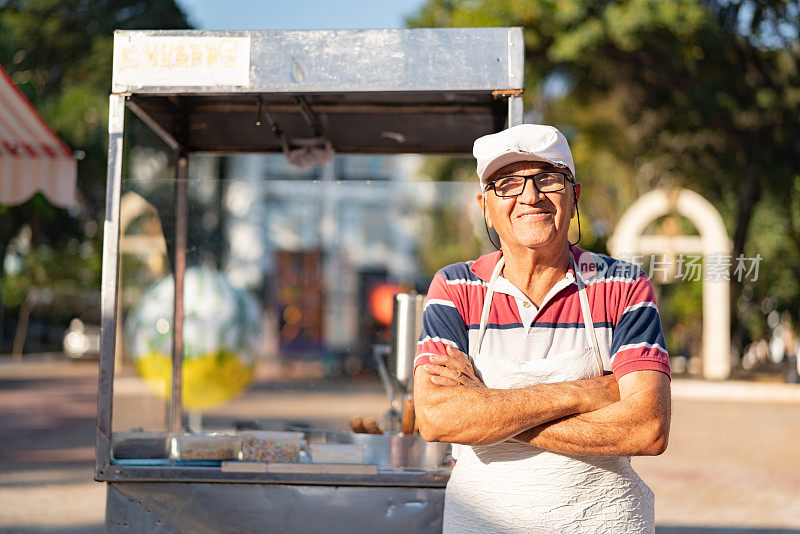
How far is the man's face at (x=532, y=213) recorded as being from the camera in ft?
6.79

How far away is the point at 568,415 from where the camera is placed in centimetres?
196

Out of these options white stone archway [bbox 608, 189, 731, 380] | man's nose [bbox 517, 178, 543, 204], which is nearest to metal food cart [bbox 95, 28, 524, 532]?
man's nose [bbox 517, 178, 543, 204]

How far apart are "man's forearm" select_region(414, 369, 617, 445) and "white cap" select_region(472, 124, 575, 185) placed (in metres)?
0.54

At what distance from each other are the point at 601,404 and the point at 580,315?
228 mm

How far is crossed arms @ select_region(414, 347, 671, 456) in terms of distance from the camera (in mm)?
1935

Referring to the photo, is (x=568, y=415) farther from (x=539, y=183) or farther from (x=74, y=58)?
(x=74, y=58)

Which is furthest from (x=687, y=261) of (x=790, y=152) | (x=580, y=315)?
(x=790, y=152)

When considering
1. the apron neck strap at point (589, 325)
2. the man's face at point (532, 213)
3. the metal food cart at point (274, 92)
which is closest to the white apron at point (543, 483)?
the apron neck strap at point (589, 325)

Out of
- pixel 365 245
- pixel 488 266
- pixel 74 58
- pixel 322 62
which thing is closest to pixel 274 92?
pixel 322 62

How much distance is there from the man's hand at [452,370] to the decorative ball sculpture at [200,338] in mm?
2518

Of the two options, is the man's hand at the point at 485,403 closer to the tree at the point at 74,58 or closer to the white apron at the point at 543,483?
the white apron at the point at 543,483

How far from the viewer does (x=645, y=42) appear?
1764cm

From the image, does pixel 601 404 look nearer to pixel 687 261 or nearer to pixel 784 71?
pixel 687 261

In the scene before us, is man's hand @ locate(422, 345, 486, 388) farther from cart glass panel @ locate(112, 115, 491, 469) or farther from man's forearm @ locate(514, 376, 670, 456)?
cart glass panel @ locate(112, 115, 491, 469)
